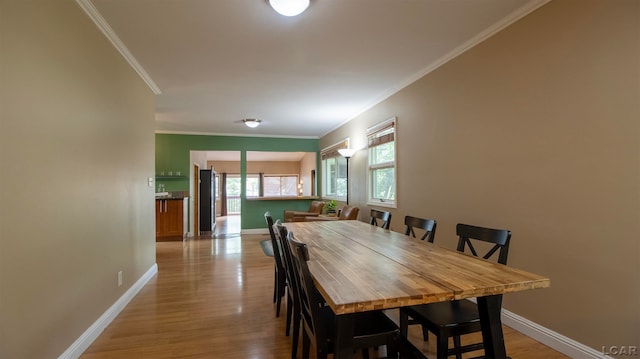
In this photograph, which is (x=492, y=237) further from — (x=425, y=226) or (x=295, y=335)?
(x=295, y=335)

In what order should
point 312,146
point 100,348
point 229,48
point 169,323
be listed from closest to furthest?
point 100,348, point 169,323, point 229,48, point 312,146

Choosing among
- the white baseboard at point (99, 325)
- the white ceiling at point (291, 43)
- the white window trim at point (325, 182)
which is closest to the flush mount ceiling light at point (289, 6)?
the white ceiling at point (291, 43)

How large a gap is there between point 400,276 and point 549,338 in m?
1.58

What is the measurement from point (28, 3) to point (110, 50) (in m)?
1.05

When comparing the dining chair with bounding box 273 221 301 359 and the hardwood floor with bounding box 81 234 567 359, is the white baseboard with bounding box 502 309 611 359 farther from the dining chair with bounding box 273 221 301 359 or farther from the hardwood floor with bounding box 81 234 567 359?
the dining chair with bounding box 273 221 301 359

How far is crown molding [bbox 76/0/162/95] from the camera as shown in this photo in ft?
6.97

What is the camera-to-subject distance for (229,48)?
2.79 metres

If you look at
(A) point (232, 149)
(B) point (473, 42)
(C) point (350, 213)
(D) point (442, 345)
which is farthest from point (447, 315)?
(A) point (232, 149)

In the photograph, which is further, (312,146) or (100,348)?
(312,146)

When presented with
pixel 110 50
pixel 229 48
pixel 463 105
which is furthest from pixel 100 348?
pixel 463 105

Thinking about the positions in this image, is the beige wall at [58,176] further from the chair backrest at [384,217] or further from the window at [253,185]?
the window at [253,185]

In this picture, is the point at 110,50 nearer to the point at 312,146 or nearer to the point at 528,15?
the point at 528,15

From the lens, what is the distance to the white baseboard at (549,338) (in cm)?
186

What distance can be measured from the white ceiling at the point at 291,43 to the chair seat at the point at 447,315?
205 centimetres
